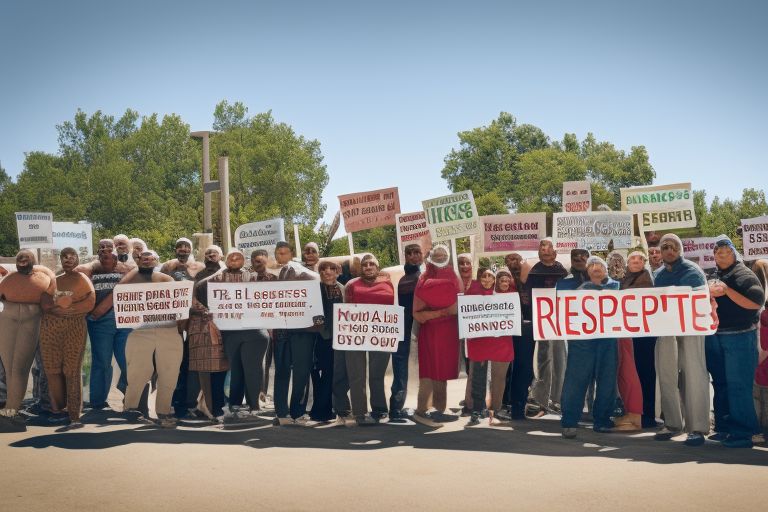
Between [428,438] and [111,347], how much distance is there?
410cm

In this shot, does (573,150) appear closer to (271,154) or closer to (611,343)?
(271,154)

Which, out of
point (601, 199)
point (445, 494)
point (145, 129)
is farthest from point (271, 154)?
point (445, 494)

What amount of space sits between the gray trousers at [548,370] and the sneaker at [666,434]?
1842 mm

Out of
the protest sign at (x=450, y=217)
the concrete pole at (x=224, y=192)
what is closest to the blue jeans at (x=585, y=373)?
the protest sign at (x=450, y=217)

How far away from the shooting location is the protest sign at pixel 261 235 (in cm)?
1545

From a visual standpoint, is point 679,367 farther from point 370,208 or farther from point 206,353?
point 370,208

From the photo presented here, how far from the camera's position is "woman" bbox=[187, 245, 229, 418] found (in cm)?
1073

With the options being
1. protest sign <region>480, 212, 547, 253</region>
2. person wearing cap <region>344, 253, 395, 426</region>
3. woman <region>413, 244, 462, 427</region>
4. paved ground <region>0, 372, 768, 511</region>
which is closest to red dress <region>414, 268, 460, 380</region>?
woman <region>413, 244, 462, 427</region>

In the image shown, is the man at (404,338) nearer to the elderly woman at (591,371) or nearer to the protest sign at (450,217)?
the elderly woman at (591,371)

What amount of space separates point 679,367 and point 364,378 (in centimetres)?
339

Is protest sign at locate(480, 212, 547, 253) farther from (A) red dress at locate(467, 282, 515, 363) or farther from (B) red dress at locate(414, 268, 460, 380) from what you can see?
(A) red dress at locate(467, 282, 515, 363)

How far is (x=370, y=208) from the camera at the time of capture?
54.0 ft

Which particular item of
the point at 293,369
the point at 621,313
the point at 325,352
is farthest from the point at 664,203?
the point at 293,369

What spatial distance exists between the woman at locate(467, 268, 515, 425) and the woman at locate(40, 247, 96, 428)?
432 cm
